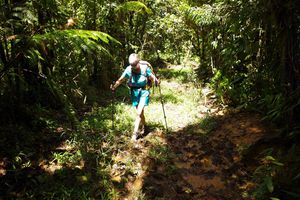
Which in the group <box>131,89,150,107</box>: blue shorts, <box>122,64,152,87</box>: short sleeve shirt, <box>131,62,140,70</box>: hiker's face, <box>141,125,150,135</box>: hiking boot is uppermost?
<box>131,62,140,70</box>: hiker's face

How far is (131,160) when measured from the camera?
5.21 m

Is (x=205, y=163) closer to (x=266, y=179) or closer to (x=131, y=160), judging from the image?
(x=131, y=160)

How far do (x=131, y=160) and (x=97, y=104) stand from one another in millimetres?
3637

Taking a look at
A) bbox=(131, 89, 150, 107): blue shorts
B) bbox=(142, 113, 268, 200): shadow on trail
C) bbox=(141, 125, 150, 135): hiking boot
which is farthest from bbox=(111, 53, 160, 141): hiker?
bbox=(142, 113, 268, 200): shadow on trail

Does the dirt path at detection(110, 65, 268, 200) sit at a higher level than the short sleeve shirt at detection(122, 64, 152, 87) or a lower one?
lower

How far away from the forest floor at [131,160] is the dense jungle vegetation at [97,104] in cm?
2

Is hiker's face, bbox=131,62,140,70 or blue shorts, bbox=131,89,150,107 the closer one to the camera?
hiker's face, bbox=131,62,140,70

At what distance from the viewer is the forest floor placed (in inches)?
169

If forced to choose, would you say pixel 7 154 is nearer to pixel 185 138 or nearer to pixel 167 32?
pixel 185 138

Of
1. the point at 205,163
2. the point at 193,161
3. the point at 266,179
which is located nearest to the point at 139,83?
the point at 193,161

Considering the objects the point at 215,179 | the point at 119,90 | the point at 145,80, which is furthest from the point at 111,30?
the point at 215,179

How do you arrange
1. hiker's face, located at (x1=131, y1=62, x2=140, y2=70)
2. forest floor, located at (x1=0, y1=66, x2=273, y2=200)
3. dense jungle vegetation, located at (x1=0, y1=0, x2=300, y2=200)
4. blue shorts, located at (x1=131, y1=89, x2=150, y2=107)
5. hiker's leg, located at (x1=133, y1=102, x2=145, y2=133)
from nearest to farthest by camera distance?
dense jungle vegetation, located at (x1=0, y1=0, x2=300, y2=200) → forest floor, located at (x1=0, y1=66, x2=273, y2=200) → hiker's face, located at (x1=131, y1=62, x2=140, y2=70) → hiker's leg, located at (x1=133, y1=102, x2=145, y2=133) → blue shorts, located at (x1=131, y1=89, x2=150, y2=107)

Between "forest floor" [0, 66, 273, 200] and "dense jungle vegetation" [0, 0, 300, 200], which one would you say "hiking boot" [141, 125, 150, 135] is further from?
"dense jungle vegetation" [0, 0, 300, 200]

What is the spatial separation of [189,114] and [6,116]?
16.2 ft
